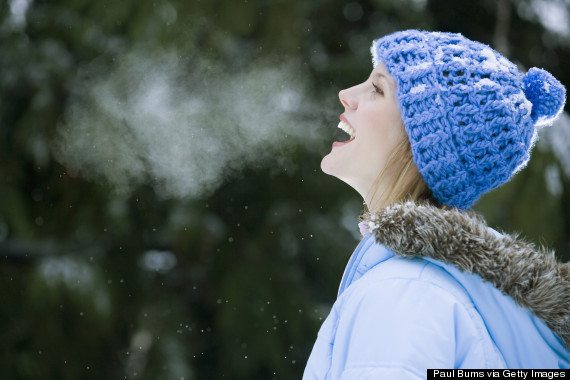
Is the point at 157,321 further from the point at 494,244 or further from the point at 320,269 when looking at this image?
the point at 494,244

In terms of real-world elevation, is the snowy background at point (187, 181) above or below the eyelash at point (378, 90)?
above

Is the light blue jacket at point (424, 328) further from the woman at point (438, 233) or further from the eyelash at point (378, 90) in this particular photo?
the eyelash at point (378, 90)

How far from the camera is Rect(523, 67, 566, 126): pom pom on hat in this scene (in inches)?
43.9

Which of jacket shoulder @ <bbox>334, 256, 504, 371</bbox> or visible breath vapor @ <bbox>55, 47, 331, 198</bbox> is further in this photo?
visible breath vapor @ <bbox>55, 47, 331, 198</bbox>

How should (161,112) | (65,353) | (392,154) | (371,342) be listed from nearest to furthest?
(371,342) < (392,154) < (65,353) < (161,112)

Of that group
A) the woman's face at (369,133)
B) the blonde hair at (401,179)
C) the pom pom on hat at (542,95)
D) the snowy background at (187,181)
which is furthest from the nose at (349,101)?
the snowy background at (187,181)

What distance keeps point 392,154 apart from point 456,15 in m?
2.22

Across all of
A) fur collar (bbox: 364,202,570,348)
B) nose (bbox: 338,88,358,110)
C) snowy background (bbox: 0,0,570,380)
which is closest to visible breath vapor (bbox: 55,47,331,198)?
snowy background (bbox: 0,0,570,380)

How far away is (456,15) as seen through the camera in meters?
3.10

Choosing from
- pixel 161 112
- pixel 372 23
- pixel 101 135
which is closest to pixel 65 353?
pixel 101 135

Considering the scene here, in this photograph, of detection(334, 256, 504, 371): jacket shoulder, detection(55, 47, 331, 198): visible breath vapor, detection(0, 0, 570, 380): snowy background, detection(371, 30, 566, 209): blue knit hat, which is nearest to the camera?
detection(334, 256, 504, 371): jacket shoulder

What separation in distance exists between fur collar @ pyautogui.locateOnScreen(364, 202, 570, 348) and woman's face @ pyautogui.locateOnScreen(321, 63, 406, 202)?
0.75 ft

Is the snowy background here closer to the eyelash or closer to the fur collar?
the eyelash

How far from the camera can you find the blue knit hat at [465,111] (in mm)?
1039
